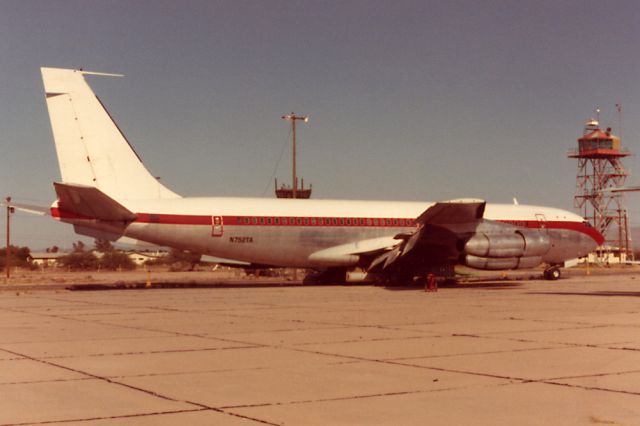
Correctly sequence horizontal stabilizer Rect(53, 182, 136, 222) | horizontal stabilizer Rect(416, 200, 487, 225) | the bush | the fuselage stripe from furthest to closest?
1. the bush
2. the fuselage stripe
3. horizontal stabilizer Rect(416, 200, 487, 225)
4. horizontal stabilizer Rect(53, 182, 136, 222)

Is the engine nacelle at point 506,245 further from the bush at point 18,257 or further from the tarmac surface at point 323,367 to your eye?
the bush at point 18,257

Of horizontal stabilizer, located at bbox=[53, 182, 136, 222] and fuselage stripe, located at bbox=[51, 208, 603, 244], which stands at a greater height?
horizontal stabilizer, located at bbox=[53, 182, 136, 222]

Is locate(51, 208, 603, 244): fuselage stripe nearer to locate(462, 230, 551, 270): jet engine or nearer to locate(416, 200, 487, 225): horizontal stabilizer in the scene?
locate(416, 200, 487, 225): horizontal stabilizer

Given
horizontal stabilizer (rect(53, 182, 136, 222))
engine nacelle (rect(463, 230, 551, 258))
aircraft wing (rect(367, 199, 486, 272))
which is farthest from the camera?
engine nacelle (rect(463, 230, 551, 258))

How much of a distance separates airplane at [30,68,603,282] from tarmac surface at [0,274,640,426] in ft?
33.8

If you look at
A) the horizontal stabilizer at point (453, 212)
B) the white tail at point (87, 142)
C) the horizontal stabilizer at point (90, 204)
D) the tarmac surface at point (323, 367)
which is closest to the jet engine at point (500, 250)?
the horizontal stabilizer at point (453, 212)

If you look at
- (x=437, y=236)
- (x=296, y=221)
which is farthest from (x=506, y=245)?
(x=296, y=221)

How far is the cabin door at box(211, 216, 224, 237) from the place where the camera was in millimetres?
29188

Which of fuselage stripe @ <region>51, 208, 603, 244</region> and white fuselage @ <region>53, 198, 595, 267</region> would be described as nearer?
fuselage stripe @ <region>51, 208, 603, 244</region>

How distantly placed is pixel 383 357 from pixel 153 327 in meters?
5.82

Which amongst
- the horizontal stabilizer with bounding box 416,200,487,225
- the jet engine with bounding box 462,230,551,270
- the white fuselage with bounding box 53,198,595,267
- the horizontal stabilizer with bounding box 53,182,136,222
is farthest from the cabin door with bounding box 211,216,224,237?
the jet engine with bounding box 462,230,551,270

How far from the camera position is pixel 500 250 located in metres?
29.2

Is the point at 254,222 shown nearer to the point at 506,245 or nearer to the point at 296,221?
the point at 296,221

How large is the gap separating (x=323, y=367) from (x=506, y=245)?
2133 cm
